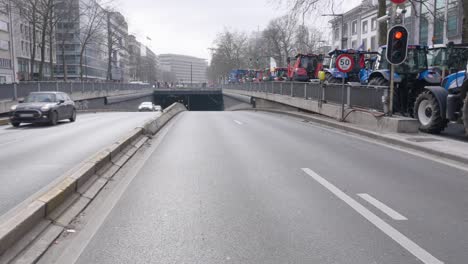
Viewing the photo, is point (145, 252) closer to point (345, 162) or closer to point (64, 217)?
point (64, 217)

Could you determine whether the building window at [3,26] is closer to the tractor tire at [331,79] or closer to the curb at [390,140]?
the tractor tire at [331,79]

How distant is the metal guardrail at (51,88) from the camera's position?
25609 millimetres

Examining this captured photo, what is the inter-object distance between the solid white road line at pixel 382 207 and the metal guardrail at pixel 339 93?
8752 mm

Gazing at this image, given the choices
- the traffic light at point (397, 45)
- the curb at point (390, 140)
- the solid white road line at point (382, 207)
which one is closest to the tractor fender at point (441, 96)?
the traffic light at point (397, 45)

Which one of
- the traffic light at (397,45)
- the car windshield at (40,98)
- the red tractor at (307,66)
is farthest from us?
the red tractor at (307,66)

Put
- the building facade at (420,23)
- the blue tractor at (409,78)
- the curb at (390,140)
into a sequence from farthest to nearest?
the building facade at (420,23) < the blue tractor at (409,78) < the curb at (390,140)

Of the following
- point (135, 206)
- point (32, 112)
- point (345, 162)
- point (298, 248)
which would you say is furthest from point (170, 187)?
point (32, 112)

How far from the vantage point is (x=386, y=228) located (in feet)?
17.0

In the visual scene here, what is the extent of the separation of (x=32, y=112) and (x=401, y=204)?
58.6 ft

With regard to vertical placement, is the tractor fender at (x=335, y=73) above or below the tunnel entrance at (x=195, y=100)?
above

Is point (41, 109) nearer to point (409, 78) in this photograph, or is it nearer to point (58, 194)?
point (409, 78)

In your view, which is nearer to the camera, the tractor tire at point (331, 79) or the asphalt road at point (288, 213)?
the asphalt road at point (288, 213)

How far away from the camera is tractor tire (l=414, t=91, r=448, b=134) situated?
13.4 meters

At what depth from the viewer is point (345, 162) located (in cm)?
960
